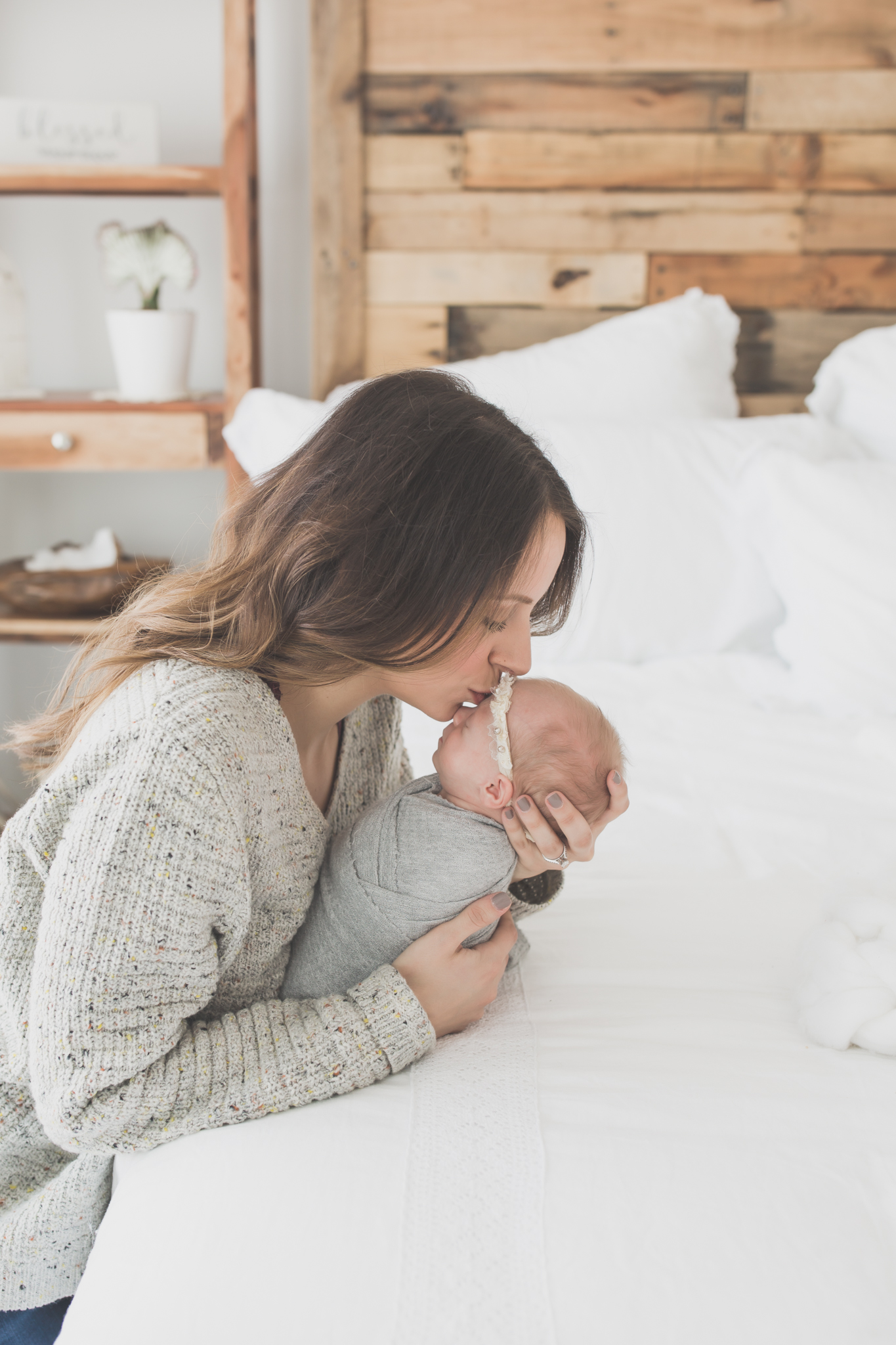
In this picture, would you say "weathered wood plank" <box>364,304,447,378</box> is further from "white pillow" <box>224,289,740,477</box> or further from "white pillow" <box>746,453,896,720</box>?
"white pillow" <box>746,453,896,720</box>

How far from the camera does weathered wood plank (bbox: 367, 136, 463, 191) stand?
218cm

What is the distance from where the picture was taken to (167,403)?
2072 mm

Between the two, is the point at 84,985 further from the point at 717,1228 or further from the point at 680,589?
the point at 680,589

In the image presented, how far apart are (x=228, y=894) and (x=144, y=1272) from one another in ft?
0.82

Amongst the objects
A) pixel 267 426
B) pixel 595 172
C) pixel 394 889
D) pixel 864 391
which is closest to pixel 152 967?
pixel 394 889

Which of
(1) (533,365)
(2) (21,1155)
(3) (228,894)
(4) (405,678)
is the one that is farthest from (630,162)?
(2) (21,1155)

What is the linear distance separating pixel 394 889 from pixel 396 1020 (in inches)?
5.1

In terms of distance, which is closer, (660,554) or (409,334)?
(660,554)

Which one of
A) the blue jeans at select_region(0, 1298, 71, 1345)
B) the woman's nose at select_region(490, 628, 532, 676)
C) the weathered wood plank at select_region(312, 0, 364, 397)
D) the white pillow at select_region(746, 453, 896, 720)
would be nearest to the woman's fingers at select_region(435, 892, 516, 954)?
the woman's nose at select_region(490, 628, 532, 676)

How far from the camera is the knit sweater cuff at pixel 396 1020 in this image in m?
0.80

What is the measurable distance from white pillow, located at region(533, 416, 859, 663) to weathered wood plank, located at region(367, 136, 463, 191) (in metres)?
0.72

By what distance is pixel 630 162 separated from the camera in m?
2.18

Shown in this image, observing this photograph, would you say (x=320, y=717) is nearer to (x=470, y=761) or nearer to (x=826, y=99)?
(x=470, y=761)

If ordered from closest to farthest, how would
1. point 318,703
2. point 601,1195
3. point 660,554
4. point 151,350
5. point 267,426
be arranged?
point 601,1195 < point 318,703 < point 660,554 < point 267,426 < point 151,350
